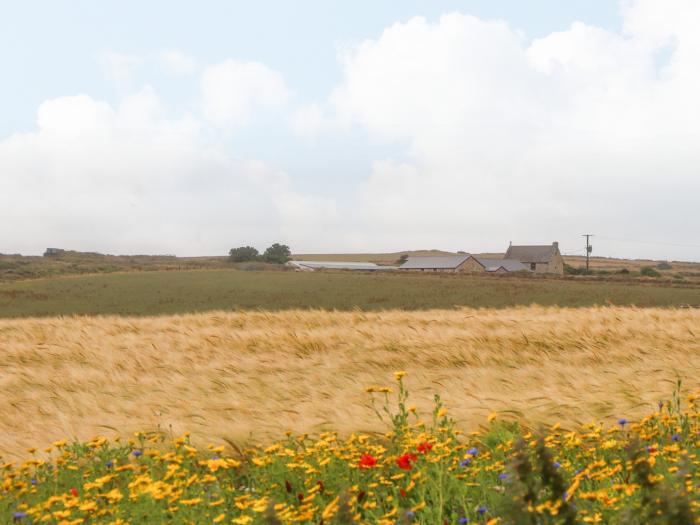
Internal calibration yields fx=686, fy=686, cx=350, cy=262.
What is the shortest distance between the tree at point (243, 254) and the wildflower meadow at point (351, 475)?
10221 cm

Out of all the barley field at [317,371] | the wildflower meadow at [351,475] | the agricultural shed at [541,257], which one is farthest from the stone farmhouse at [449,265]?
the wildflower meadow at [351,475]

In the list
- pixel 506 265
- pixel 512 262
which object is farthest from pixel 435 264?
pixel 512 262

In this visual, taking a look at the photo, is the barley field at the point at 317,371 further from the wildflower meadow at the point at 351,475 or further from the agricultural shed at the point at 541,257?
the agricultural shed at the point at 541,257

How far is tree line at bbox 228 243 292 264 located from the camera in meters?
107

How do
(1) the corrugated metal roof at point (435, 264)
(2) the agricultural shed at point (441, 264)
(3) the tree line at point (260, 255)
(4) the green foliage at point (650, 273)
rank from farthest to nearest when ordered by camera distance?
(3) the tree line at point (260, 255) < (1) the corrugated metal roof at point (435, 264) < (2) the agricultural shed at point (441, 264) < (4) the green foliage at point (650, 273)

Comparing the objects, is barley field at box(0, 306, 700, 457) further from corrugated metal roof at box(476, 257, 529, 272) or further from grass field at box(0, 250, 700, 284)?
corrugated metal roof at box(476, 257, 529, 272)

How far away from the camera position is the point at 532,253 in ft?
334

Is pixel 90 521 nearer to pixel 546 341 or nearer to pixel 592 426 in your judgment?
pixel 592 426

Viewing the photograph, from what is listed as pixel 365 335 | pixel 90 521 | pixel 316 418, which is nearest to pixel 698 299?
pixel 365 335

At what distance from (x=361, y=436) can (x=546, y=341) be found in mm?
5070

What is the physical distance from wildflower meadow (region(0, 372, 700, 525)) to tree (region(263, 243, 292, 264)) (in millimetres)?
102566

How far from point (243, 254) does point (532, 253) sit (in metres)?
44.1

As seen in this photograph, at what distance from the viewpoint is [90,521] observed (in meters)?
4.41

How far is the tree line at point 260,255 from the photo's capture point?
10712 centimetres
